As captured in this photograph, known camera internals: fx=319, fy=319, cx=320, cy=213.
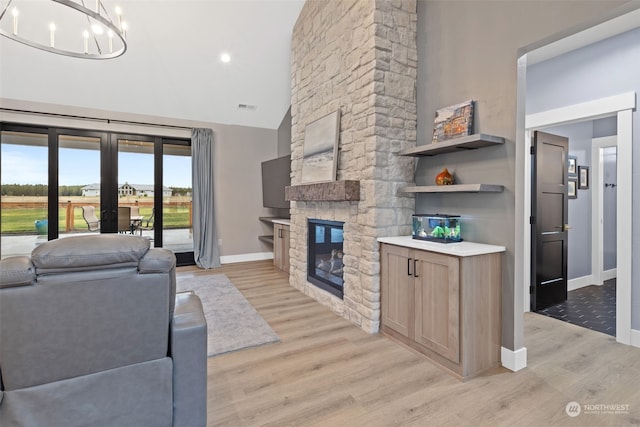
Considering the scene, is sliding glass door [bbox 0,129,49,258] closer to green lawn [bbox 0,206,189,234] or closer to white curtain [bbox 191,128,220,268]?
green lawn [bbox 0,206,189,234]

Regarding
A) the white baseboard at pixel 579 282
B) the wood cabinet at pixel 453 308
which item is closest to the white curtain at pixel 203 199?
the wood cabinet at pixel 453 308

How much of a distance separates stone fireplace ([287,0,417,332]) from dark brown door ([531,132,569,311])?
1630 millimetres

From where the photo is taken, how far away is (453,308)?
2.26 meters

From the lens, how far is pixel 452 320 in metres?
2.27

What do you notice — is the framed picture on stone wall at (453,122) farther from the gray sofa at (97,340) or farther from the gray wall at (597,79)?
the gray sofa at (97,340)

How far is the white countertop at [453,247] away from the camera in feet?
7.29

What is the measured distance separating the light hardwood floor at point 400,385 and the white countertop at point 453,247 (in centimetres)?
88

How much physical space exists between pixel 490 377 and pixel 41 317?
2.62m

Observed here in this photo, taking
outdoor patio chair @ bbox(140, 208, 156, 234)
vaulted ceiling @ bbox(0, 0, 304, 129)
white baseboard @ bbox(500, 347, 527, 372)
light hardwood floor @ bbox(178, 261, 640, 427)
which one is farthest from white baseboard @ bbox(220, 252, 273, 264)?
white baseboard @ bbox(500, 347, 527, 372)

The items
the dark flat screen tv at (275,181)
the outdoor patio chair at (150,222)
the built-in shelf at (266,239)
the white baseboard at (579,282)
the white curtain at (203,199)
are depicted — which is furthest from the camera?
the built-in shelf at (266,239)

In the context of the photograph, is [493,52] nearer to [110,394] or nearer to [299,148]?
[299,148]

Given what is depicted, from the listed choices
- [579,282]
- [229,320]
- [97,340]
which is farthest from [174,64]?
[579,282]

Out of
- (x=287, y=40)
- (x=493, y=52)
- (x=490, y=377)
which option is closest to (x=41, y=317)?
(x=490, y=377)

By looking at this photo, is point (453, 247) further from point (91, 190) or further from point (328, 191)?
point (91, 190)
